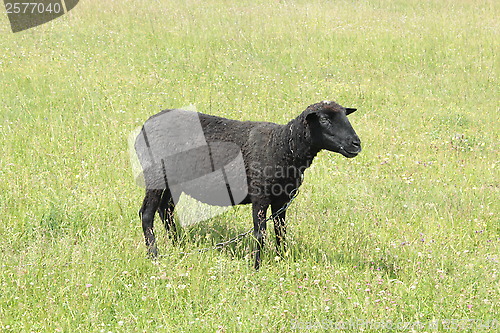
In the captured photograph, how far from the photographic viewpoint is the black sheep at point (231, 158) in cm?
554

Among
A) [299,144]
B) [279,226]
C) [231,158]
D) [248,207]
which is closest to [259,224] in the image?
[279,226]

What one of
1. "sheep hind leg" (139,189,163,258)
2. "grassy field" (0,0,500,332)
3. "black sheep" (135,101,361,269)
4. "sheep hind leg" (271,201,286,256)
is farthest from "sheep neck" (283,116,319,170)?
"sheep hind leg" (139,189,163,258)

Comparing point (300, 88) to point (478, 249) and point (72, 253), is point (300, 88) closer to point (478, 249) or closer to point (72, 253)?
point (478, 249)

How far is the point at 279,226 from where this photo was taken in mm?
A: 5922

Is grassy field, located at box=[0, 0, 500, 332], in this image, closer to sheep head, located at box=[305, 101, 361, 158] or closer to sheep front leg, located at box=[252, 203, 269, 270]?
sheep front leg, located at box=[252, 203, 269, 270]

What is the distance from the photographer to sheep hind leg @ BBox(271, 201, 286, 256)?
19.0 ft

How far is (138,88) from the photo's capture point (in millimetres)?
10930

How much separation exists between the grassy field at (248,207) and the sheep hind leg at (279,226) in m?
0.14

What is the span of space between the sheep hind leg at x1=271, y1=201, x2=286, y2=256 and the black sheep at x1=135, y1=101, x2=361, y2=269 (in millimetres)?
12

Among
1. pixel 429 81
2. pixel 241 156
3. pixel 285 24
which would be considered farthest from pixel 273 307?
pixel 285 24

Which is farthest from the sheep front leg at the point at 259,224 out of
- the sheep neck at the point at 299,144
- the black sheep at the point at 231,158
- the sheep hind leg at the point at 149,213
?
the sheep hind leg at the point at 149,213

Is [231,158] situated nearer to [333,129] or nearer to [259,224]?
[259,224]

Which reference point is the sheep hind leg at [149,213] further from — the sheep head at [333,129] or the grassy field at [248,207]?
the sheep head at [333,129]

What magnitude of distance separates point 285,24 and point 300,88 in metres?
4.19
